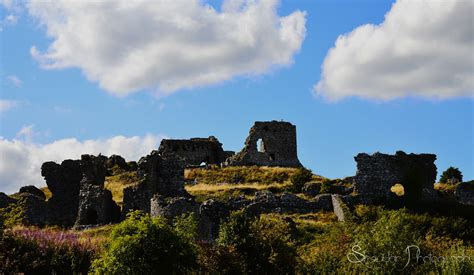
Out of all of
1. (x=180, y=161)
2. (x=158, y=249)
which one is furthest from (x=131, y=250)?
(x=180, y=161)

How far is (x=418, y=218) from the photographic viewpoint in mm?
39062

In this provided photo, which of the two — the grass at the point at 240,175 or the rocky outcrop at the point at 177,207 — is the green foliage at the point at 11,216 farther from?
the grass at the point at 240,175

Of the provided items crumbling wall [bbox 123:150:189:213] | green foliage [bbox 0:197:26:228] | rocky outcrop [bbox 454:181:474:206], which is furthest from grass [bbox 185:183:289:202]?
green foliage [bbox 0:197:26:228]

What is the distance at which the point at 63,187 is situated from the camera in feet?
155

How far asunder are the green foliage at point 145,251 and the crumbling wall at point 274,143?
57.0 m

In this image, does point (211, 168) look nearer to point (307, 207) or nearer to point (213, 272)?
point (307, 207)

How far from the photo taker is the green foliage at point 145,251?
68.8 feet

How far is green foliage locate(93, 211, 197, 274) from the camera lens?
68.8 ft

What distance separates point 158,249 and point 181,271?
1.05 metres

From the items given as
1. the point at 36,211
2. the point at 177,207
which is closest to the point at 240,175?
the point at 36,211

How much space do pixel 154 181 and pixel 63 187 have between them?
23.2 ft

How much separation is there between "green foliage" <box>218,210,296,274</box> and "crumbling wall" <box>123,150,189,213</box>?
16.1 metres

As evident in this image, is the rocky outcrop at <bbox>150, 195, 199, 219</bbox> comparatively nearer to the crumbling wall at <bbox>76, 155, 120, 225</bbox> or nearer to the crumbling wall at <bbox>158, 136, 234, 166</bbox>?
the crumbling wall at <bbox>76, 155, 120, 225</bbox>

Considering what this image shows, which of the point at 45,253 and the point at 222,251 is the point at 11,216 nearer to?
the point at 45,253
